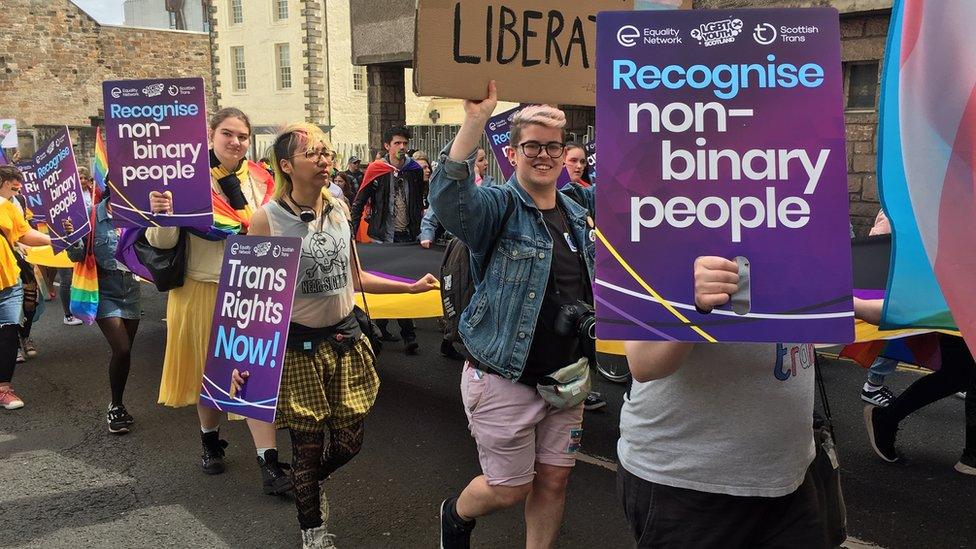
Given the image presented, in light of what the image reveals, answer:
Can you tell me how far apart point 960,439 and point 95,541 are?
16.1 feet

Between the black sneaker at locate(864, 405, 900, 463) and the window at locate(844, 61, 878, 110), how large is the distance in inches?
245

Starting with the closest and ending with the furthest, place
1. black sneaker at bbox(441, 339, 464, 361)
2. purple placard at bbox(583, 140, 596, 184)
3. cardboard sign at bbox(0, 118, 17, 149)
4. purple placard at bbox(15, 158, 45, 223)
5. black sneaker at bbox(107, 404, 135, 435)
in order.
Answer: black sneaker at bbox(107, 404, 135, 435), purple placard at bbox(15, 158, 45, 223), black sneaker at bbox(441, 339, 464, 361), purple placard at bbox(583, 140, 596, 184), cardboard sign at bbox(0, 118, 17, 149)

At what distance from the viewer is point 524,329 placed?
118 inches

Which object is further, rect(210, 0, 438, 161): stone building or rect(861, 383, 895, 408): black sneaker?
rect(210, 0, 438, 161): stone building

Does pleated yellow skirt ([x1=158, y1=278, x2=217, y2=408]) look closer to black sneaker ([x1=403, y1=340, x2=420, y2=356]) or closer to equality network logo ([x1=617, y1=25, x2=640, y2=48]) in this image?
black sneaker ([x1=403, y1=340, x2=420, y2=356])

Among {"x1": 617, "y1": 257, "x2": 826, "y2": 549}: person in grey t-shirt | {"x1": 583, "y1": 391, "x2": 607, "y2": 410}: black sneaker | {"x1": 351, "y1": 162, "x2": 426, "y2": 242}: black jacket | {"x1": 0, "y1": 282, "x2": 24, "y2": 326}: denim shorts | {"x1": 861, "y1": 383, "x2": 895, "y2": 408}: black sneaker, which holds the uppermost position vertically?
{"x1": 351, "y1": 162, "x2": 426, "y2": 242}: black jacket

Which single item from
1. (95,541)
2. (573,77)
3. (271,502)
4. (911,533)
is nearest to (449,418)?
(271,502)

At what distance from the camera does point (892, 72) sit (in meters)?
1.77

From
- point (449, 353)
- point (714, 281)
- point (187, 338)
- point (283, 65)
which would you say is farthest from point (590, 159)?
point (283, 65)

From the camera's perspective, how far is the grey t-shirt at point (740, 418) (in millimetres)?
2035

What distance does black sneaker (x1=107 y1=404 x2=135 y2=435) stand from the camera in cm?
547

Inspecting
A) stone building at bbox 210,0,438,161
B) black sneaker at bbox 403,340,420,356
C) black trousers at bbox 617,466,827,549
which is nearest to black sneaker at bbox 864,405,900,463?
black trousers at bbox 617,466,827,549

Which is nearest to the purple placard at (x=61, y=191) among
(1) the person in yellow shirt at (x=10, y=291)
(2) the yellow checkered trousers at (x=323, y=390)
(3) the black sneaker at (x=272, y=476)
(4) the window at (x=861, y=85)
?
(1) the person in yellow shirt at (x=10, y=291)

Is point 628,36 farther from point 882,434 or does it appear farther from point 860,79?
point 860,79
